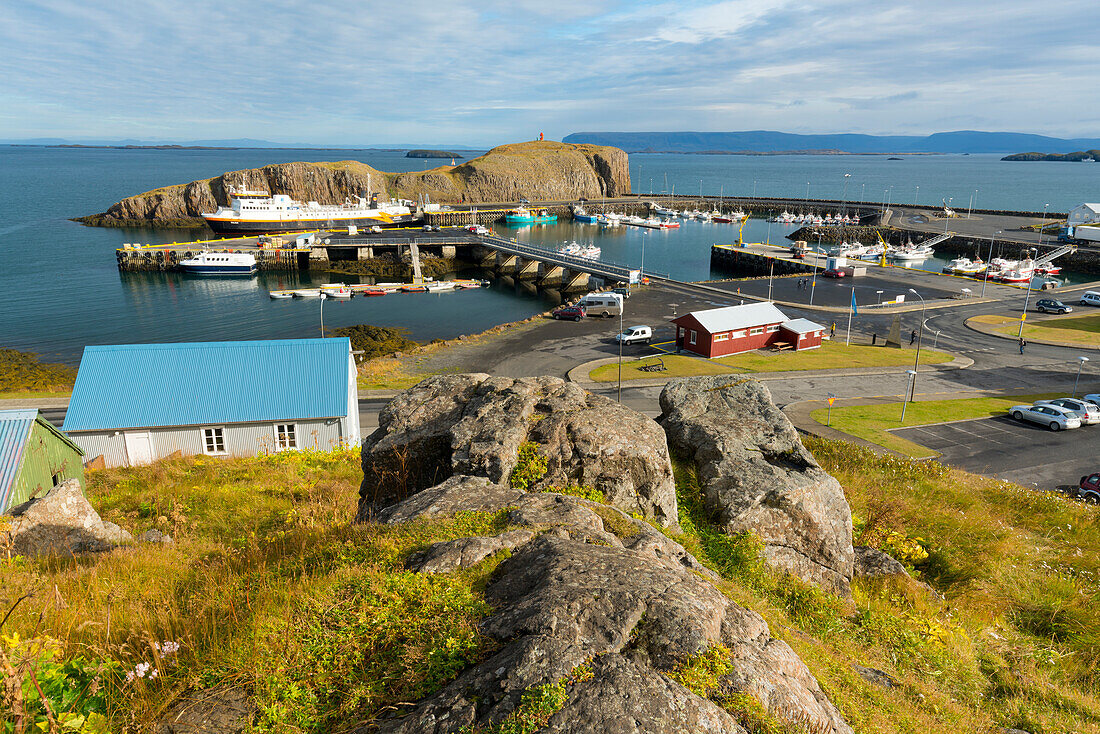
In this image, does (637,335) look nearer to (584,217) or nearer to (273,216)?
(273,216)

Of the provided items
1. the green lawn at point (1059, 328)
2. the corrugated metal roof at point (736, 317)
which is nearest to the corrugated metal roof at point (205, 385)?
the corrugated metal roof at point (736, 317)

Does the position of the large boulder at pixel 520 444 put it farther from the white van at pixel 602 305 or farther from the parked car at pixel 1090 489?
the white van at pixel 602 305

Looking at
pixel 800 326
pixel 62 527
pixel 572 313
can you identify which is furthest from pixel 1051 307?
pixel 62 527

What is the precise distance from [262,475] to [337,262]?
267ft

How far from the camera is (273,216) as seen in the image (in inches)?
4547

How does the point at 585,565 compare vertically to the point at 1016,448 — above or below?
above

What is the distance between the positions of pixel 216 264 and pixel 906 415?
8628 cm

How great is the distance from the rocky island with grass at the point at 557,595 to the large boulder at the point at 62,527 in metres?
0.07

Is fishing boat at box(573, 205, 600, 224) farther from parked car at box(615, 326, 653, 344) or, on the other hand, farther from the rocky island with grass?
the rocky island with grass

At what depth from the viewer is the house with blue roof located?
23297mm

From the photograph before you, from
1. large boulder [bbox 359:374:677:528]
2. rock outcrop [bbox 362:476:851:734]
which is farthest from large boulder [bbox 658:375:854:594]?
rock outcrop [bbox 362:476:851:734]

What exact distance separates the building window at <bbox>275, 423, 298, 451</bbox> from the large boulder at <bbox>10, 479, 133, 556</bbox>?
1332 cm

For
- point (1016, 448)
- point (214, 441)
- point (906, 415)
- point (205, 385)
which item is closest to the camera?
point (214, 441)

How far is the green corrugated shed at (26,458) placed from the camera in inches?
549
